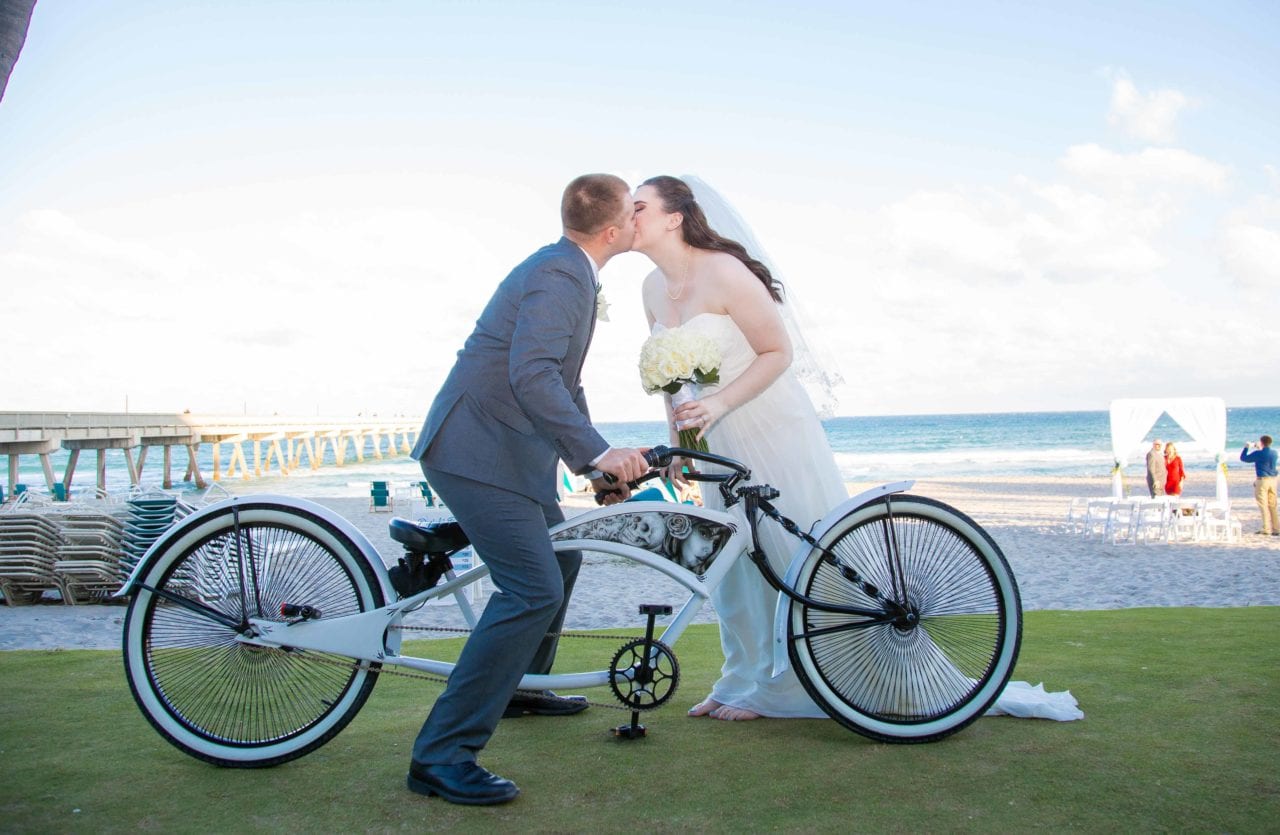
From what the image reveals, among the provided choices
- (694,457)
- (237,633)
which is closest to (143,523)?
(237,633)

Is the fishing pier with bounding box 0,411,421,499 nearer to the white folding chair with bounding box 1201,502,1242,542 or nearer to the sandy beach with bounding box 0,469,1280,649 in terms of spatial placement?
the sandy beach with bounding box 0,469,1280,649

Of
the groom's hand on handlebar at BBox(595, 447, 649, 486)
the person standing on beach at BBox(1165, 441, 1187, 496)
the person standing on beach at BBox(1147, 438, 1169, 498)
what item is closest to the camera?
the groom's hand on handlebar at BBox(595, 447, 649, 486)

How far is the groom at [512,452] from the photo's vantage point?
2.86 meters

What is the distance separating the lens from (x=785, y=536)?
3734 millimetres

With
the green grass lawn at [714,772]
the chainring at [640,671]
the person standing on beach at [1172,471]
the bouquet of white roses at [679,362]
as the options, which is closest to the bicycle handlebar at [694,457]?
the bouquet of white roses at [679,362]

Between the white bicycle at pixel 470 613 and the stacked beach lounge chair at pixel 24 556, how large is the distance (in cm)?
759

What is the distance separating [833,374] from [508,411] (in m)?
1.89

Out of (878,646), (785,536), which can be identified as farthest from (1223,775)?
(785,536)

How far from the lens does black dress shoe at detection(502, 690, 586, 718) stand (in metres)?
3.79

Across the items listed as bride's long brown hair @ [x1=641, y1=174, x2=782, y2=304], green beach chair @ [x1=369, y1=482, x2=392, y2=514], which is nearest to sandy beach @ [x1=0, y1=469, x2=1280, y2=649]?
bride's long brown hair @ [x1=641, y1=174, x2=782, y2=304]

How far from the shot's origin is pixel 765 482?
12.7ft

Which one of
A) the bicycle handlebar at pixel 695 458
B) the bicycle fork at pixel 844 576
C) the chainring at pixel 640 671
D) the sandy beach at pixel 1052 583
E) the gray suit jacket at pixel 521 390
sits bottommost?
the sandy beach at pixel 1052 583

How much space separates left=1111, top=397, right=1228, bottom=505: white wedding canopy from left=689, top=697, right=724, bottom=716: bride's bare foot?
16.7 metres

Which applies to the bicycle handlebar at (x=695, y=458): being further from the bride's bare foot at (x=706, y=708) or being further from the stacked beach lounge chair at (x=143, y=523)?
the stacked beach lounge chair at (x=143, y=523)
